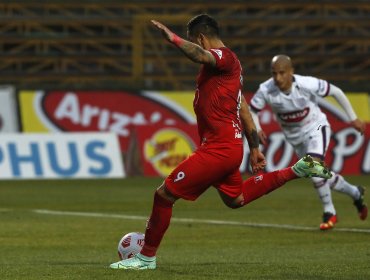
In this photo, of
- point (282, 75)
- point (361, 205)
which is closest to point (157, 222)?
point (282, 75)

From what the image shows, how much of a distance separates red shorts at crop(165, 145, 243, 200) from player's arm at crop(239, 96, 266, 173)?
1.30ft

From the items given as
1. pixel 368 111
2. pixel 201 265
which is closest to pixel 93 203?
pixel 201 265

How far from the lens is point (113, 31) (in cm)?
3456

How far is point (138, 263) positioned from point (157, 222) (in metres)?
0.41

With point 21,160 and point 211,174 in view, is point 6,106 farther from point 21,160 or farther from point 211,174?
point 211,174

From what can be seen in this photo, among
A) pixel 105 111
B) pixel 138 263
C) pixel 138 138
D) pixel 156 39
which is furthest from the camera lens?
pixel 156 39

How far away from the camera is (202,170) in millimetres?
9508

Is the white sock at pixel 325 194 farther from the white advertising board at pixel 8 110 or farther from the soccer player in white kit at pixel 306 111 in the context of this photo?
the white advertising board at pixel 8 110

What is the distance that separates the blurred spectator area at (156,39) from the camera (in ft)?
108

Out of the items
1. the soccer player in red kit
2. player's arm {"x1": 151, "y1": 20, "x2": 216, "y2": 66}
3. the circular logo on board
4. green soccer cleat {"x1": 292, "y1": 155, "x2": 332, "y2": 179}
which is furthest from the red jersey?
the circular logo on board

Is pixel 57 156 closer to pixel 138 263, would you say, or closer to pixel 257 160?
pixel 257 160

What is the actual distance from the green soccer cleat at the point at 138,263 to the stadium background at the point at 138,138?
138mm

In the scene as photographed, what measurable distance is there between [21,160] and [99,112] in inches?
168

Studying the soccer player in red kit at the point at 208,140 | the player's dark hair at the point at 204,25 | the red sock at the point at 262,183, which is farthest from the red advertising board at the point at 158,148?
the player's dark hair at the point at 204,25
